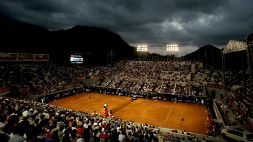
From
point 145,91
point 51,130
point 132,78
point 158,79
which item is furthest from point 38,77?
point 51,130

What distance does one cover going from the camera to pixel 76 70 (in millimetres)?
59438

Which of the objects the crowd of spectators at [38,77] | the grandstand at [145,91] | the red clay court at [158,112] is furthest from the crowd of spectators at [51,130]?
the crowd of spectators at [38,77]

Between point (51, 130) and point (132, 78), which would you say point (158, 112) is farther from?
point (51, 130)

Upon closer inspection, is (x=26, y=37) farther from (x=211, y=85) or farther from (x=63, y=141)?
(x=63, y=141)

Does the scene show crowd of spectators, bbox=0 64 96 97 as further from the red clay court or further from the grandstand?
the red clay court

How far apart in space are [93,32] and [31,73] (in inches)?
3892

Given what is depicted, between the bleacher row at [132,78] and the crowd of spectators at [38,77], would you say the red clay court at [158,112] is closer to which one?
the bleacher row at [132,78]

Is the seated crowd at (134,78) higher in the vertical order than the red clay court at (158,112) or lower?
higher

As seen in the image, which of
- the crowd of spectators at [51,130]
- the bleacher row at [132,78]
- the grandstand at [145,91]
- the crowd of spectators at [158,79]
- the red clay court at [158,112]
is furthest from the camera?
the crowd of spectators at [158,79]

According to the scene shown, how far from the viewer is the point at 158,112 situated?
32031 mm

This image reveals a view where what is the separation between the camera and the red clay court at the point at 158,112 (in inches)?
1025

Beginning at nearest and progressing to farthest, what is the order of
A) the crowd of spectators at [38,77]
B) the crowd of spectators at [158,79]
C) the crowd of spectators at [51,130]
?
the crowd of spectators at [51,130], the crowd of spectators at [38,77], the crowd of spectators at [158,79]

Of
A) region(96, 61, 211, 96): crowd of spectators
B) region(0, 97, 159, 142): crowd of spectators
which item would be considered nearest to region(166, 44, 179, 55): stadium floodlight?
region(96, 61, 211, 96): crowd of spectators

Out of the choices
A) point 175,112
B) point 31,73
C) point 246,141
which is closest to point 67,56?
point 31,73
